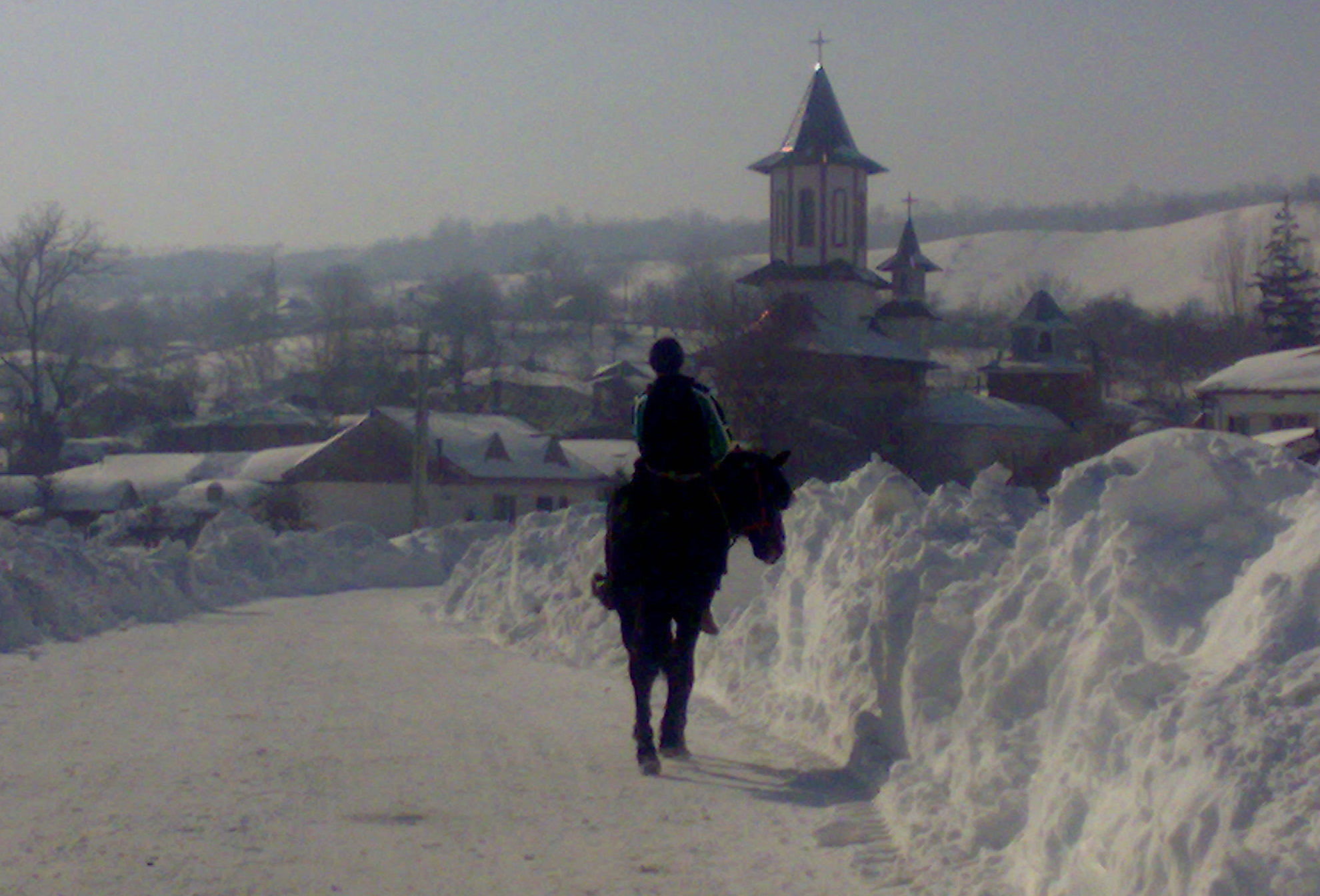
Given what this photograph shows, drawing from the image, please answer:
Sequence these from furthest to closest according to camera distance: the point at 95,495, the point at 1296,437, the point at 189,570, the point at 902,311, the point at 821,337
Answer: the point at 902,311 → the point at 95,495 → the point at 821,337 → the point at 189,570 → the point at 1296,437

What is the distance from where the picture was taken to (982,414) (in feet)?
229

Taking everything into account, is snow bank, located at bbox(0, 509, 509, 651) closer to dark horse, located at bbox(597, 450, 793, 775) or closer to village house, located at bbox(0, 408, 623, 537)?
dark horse, located at bbox(597, 450, 793, 775)

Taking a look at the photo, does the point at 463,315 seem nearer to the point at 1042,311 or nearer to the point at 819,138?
the point at 819,138

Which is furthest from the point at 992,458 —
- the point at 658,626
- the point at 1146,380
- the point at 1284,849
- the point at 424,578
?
the point at 1284,849

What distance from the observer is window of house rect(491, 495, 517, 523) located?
221 ft

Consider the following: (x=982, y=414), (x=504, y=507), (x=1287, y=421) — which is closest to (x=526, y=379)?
(x=504, y=507)

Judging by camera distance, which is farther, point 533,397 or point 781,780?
point 533,397

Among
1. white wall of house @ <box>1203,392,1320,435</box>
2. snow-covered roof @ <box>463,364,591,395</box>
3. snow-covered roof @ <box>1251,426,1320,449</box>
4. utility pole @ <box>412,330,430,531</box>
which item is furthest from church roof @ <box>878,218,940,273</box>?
snow-covered roof @ <box>1251,426,1320,449</box>

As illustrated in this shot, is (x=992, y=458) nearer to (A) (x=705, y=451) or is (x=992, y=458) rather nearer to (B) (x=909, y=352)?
(B) (x=909, y=352)

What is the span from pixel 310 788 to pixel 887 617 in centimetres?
268

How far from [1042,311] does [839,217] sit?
1116 cm

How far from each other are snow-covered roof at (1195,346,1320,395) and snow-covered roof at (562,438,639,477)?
34.7 meters

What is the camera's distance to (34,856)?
5.79m

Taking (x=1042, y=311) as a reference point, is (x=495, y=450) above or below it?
→ below
